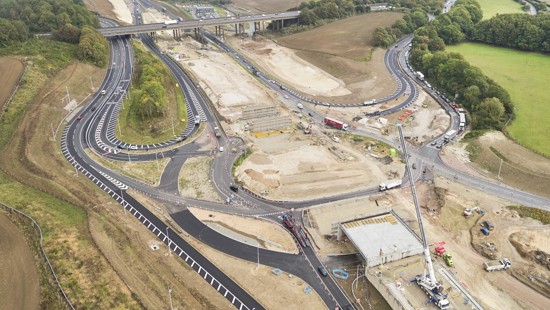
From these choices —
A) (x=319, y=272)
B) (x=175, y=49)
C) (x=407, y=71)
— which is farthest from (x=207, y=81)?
(x=319, y=272)

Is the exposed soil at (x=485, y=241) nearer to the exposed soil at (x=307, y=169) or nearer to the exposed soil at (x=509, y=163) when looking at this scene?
the exposed soil at (x=509, y=163)

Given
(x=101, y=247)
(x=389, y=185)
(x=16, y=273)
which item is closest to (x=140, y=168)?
(x=101, y=247)

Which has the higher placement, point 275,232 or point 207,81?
point 207,81

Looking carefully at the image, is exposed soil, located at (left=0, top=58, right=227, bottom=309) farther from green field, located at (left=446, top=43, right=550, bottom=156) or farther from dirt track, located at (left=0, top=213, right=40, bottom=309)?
green field, located at (left=446, top=43, right=550, bottom=156)

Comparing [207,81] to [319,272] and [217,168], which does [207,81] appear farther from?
[319,272]

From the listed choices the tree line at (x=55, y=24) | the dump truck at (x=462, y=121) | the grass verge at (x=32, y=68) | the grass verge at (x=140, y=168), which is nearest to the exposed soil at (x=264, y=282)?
the grass verge at (x=140, y=168)

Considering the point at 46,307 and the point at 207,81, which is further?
the point at 207,81

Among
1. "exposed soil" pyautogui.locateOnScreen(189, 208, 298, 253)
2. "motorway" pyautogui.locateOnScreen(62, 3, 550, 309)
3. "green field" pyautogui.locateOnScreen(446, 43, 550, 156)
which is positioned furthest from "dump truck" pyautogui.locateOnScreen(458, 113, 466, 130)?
"exposed soil" pyautogui.locateOnScreen(189, 208, 298, 253)
